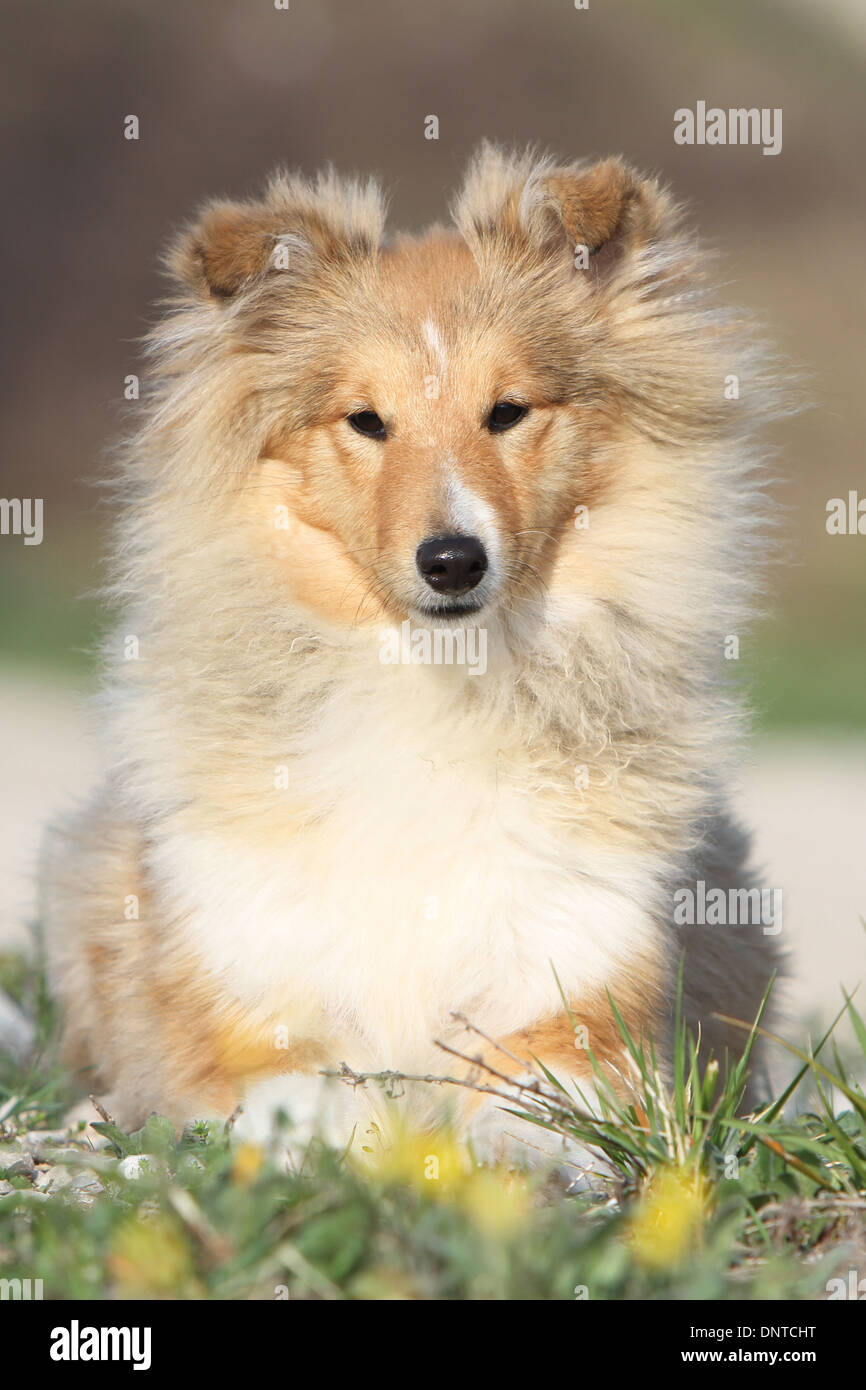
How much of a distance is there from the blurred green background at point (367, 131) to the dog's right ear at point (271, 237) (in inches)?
458

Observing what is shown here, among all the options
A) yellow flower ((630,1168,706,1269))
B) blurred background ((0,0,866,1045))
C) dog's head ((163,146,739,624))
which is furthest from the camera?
blurred background ((0,0,866,1045))

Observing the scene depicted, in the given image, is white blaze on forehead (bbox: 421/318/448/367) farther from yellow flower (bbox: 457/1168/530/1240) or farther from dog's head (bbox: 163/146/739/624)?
yellow flower (bbox: 457/1168/530/1240)

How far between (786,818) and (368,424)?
6.74m

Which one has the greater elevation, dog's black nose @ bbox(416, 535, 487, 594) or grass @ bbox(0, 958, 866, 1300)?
dog's black nose @ bbox(416, 535, 487, 594)

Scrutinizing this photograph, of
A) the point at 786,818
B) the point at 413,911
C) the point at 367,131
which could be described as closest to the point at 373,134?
the point at 367,131

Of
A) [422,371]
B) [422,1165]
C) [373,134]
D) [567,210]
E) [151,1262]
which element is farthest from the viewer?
[373,134]

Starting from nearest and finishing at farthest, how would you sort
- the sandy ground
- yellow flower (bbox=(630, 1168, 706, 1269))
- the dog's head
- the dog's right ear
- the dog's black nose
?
yellow flower (bbox=(630, 1168, 706, 1269)) < the dog's black nose < the dog's head < the dog's right ear < the sandy ground

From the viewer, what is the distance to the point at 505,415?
3904mm

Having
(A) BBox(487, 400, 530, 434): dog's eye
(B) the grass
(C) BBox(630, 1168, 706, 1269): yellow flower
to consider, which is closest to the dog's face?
(A) BBox(487, 400, 530, 434): dog's eye

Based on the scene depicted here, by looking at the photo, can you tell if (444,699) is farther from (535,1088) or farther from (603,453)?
(535,1088)

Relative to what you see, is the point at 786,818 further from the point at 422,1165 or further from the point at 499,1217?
the point at 499,1217

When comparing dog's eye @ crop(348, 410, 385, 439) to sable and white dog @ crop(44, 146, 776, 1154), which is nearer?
sable and white dog @ crop(44, 146, 776, 1154)

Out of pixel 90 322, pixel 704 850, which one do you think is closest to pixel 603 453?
pixel 704 850

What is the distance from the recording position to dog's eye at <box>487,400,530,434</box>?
3.88 metres
